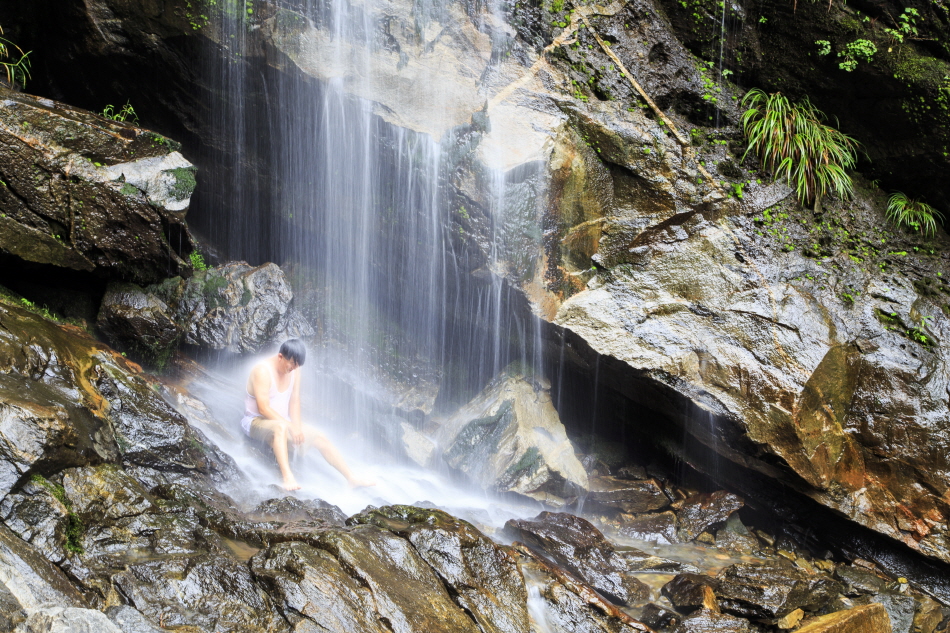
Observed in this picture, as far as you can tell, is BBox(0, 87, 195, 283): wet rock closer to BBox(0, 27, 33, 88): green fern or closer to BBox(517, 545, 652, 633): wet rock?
BBox(0, 27, 33, 88): green fern

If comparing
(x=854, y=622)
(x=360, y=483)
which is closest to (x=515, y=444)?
(x=360, y=483)

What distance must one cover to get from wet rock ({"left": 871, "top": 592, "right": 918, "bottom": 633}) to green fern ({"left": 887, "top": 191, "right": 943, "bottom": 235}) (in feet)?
15.1

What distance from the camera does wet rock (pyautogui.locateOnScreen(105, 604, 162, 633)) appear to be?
2.80m

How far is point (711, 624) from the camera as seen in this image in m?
4.81

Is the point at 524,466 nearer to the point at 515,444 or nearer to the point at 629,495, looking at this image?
the point at 515,444

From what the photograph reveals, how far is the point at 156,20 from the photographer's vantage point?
22.9 ft

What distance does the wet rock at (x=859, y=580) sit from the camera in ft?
19.7

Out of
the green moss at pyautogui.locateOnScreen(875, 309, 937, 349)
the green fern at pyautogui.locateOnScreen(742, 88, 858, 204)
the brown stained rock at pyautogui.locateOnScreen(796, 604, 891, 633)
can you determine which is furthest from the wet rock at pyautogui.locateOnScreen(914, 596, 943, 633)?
the green fern at pyautogui.locateOnScreen(742, 88, 858, 204)

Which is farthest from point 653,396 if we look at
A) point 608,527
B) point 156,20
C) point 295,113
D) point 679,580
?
point 156,20

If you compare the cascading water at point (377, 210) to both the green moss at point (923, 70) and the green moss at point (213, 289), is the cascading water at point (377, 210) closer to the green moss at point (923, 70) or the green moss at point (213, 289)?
the green moss at point (213, 289)

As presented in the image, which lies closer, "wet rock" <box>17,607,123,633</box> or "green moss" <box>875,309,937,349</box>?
"wet rock" <box>17,607,123,633</box>

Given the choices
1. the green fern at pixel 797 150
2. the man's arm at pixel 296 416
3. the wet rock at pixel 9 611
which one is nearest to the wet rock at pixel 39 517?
the wet rock at pixel 9 611

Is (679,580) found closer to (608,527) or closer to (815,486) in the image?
(608,527)

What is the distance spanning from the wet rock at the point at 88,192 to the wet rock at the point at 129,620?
4166 millimetres
